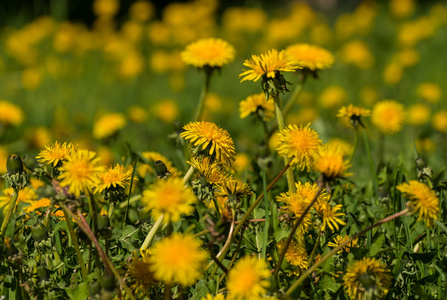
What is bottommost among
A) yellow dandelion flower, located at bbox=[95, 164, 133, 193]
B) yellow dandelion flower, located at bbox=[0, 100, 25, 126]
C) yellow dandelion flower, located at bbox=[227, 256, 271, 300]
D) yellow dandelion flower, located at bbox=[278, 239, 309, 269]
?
yellow dandelion flower, located at bbox=[0, 100, 25, 126]

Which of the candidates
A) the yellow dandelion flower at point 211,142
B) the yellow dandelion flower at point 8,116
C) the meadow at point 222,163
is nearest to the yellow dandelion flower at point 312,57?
the meadow at point 222,163

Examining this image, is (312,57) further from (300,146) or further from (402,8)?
(402,8)

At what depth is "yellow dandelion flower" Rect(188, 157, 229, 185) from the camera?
1285 mm

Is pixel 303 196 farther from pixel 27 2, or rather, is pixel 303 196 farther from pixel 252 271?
pixel 27 2

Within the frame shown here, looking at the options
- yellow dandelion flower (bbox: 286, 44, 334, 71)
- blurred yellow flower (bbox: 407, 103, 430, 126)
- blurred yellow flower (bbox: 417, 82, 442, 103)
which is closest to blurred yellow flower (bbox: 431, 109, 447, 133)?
blurred yellow flower (bbox: 407, 103, 430, 126)

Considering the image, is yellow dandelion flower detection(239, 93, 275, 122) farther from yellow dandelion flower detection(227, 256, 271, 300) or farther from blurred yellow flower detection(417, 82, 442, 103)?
blurred yellow flower detection(417, 82, 442, 103)

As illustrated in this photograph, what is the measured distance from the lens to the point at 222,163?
1302 millimetres

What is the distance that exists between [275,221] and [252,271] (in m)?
0.41

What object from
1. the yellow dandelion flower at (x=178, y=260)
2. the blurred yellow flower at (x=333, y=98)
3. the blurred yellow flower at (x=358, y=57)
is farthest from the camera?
the blurred yellow flower at (x=358, y=57)

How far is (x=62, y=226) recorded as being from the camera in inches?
57.4

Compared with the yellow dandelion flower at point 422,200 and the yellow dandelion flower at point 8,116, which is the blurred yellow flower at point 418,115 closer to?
the yellow dandelion flower at point 8,116

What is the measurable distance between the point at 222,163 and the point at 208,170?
39 mm

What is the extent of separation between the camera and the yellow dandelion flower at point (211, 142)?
4.06 feet

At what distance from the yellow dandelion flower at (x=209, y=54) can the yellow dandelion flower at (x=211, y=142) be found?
0.59 metres
